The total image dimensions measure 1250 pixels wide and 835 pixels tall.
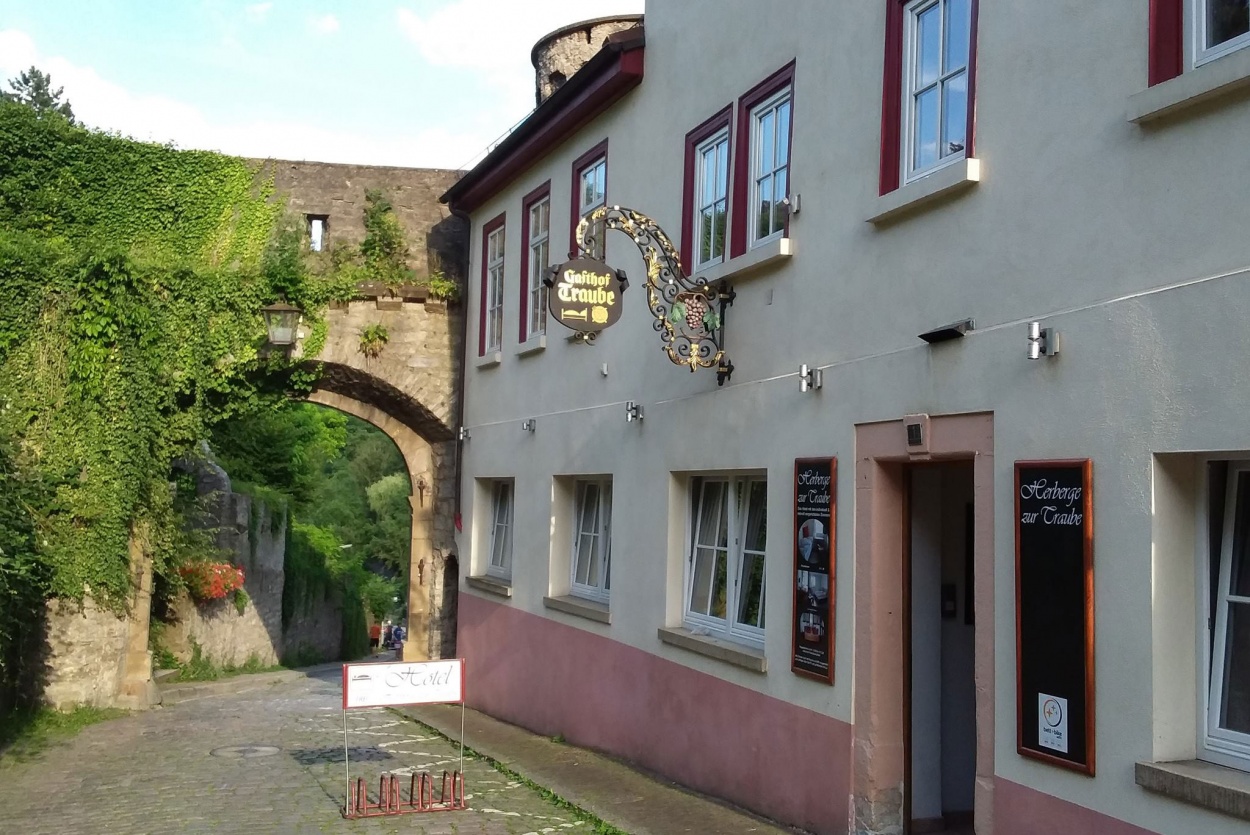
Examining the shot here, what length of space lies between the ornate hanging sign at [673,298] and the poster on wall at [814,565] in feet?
4.26

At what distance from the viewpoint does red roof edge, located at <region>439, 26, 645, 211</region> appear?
10.9 metres

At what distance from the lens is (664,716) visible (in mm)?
9641

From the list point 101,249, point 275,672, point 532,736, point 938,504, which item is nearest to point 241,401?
point 101,249

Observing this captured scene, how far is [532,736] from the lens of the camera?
12602 mm

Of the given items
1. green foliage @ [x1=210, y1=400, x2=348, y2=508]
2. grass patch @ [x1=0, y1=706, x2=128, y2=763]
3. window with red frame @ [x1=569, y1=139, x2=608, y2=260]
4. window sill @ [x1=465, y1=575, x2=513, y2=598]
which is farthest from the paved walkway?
green foliage @ [x1=210, y1=400, x2=348, y2=508]

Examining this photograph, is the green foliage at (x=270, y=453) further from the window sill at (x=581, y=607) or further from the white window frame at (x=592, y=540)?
the window sill at (x=581, y=607)

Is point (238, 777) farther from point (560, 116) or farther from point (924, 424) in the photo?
point (560, 116)

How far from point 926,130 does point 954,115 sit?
306mm

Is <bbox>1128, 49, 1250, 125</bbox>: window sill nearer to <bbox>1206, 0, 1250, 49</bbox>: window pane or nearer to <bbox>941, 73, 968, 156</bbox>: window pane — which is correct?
<bbox>1206, 0, 1250, 49</bbox>: window pane

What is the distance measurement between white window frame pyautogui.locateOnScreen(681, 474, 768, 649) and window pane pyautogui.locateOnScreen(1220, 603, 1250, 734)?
3.63 m

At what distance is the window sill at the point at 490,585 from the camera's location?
546 inches

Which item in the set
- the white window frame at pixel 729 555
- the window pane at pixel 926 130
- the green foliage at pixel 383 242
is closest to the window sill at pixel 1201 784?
the window pane at pixel 926 130

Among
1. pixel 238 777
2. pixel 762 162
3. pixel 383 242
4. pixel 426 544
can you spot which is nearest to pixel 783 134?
pixel 762 162

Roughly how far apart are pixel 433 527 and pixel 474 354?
271cm
